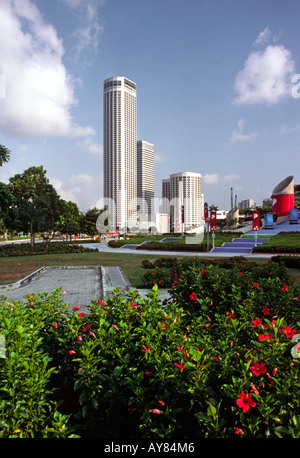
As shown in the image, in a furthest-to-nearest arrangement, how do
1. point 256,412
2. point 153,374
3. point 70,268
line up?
point 70,268
point 153,374
point 256,412

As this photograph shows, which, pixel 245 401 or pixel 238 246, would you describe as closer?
pixel 245 401

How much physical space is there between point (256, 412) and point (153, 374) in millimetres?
679

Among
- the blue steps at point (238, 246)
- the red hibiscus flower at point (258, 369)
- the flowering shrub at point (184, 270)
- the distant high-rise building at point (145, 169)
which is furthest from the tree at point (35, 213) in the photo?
the distant high-rise building at point (145, 169)

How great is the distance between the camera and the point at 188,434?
5.72 feet

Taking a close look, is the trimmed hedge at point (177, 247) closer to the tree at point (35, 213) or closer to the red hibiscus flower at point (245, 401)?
the tree at point (35, 213)

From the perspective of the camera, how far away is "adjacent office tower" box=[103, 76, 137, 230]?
438 feet

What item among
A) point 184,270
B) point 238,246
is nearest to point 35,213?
point 238,246

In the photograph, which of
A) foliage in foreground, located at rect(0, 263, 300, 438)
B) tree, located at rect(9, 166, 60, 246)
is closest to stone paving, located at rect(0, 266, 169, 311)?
foliage in foreground, located at rect(0, 263, 300, 438)

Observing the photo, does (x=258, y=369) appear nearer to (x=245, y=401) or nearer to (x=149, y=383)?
(x=245, y=401)

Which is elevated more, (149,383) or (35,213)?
(35,213)

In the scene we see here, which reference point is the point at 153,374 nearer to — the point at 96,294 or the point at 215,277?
the point at 215,277

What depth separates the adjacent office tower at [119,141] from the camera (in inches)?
5251

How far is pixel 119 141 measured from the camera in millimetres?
136625
